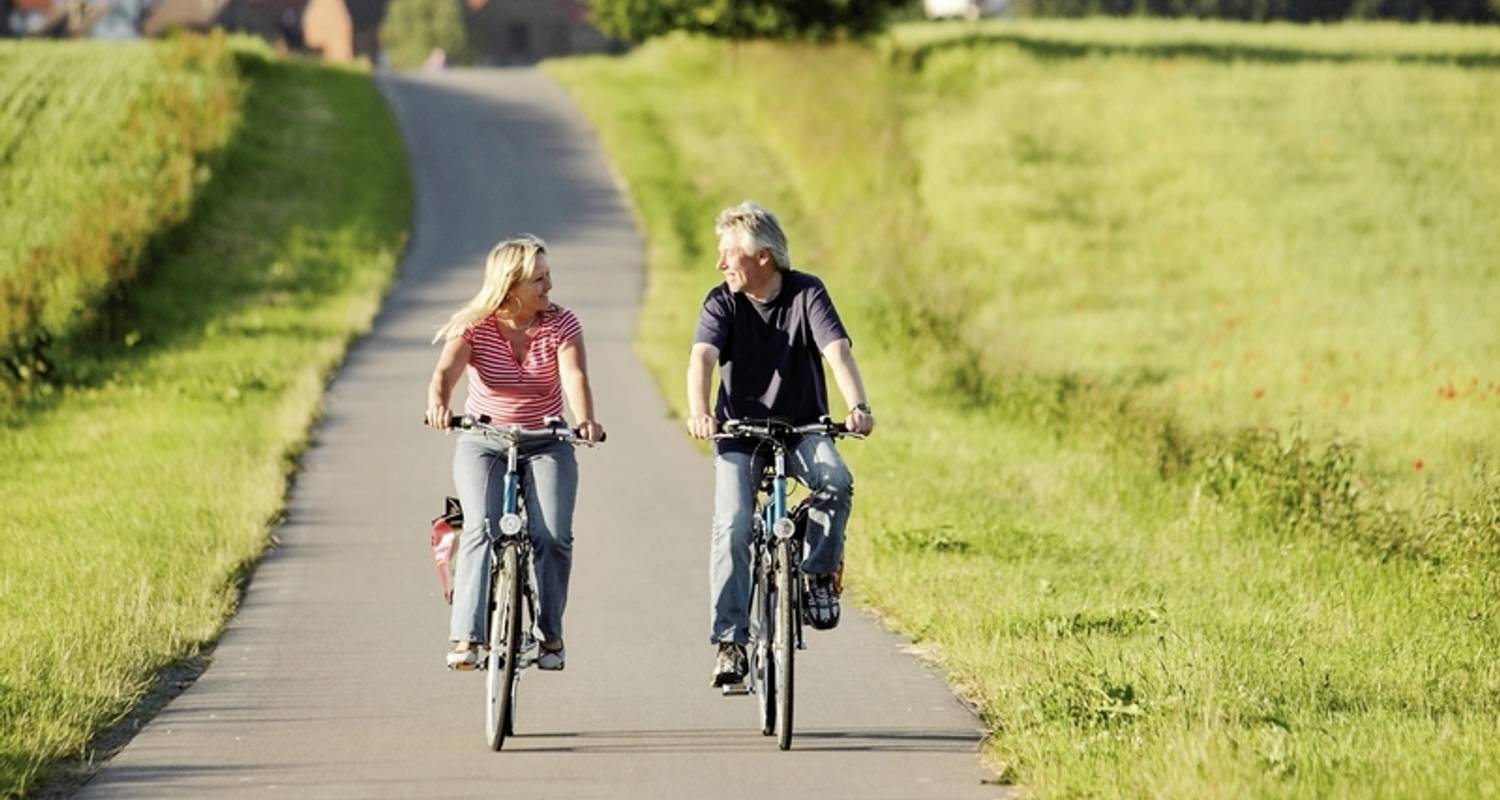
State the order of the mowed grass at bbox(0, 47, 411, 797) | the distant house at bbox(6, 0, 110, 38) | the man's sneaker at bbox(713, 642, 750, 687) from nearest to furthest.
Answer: the man's sneaker at bbox(713, 642, 750, 687), the mowed grass at bbox(0, 47, 411, 797), the distant house at bbox(6, 0, 110, 38)

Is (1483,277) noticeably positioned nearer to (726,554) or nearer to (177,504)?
(177,504)

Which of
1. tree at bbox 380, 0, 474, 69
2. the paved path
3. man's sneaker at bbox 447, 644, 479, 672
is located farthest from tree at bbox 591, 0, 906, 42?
tree at bbox 380, 0, 474, 69

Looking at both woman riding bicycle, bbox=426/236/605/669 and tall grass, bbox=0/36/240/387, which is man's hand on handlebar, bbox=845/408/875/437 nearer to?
woman riding bicycle, bbox=426/236/605/669

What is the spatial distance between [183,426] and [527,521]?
411 inches

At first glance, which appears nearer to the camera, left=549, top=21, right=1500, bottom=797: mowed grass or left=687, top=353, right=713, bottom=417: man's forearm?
left=687, top=353, right=713, bottom=417: man's forearm

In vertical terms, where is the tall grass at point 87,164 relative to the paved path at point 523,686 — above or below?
below

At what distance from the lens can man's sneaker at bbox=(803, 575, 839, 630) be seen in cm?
912

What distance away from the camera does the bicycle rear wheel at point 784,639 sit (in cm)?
854

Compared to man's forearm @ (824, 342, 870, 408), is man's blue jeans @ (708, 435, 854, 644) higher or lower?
lower

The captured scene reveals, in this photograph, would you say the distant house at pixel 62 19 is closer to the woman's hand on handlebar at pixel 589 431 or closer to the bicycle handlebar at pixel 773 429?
the woman's hand on handlebar at pixel 589 431

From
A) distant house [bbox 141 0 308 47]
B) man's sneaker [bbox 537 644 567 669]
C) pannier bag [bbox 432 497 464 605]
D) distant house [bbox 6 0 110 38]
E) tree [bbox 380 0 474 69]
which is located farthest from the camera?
distant house [bbox 6 0 110 38]

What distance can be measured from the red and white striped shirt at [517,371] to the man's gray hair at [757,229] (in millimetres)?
735

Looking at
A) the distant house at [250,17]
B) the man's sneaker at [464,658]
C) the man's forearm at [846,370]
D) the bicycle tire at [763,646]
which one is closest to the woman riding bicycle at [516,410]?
the man's sneaker at [464,658]

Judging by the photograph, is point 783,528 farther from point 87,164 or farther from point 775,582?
point 87,164
